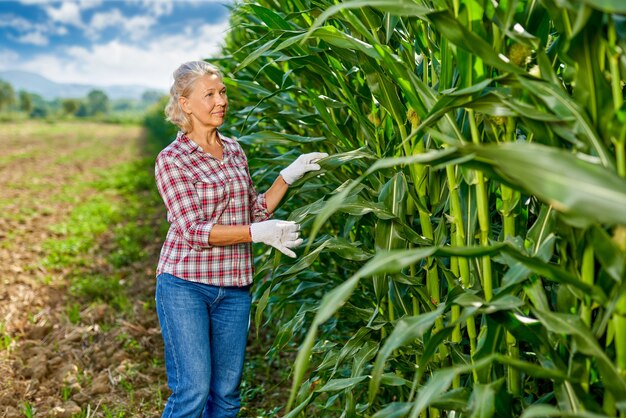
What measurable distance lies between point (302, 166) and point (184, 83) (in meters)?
0.56

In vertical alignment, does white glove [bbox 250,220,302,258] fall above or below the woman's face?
below

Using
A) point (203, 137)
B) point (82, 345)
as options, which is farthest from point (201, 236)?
point (82, 345)

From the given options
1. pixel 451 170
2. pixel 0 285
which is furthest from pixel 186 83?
pixel 0 285

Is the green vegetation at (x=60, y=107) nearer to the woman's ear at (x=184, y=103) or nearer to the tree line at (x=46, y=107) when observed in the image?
the tree line at (x=46, y=107)

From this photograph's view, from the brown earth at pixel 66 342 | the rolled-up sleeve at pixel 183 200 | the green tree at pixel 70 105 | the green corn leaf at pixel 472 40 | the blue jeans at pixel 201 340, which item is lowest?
the brown earth at pixel 66 342

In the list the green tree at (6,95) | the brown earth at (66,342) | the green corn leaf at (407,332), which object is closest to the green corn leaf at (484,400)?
the green corn leaf at (407,332)

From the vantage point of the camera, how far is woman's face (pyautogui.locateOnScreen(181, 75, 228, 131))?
89.3 inches

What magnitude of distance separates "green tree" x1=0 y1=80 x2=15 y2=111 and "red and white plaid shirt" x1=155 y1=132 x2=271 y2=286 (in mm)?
84926

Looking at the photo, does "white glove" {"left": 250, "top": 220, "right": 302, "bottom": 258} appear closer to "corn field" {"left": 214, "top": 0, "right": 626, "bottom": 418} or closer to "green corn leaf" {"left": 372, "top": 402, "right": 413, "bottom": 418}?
"corn field" {"left": 214, "top": 0, "right": 626, "bottom": 418}

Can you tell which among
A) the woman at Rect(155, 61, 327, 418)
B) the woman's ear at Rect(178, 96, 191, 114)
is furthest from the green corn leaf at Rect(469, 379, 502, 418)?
the woman's ear at Rect(178, 96, 191, 114)

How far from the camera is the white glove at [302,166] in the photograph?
206 cm

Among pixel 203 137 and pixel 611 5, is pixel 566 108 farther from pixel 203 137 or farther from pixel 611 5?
pixel 203 137

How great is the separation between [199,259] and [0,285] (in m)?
3.40

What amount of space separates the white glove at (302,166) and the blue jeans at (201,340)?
499 millimetres
